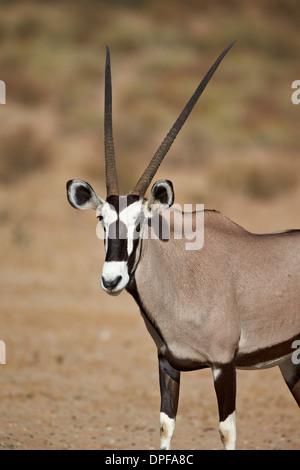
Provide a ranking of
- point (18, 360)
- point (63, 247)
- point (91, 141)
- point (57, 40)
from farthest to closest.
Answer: point (57, 40) < point (91, 141) < point (63, 247) < point (18, 360)

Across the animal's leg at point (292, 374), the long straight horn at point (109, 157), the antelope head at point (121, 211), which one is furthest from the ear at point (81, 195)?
the animal's leg at point (292, 374)

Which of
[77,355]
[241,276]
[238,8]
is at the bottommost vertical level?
[77,355]

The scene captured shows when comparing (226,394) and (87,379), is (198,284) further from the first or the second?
(87,379)

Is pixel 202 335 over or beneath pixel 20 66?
beneath

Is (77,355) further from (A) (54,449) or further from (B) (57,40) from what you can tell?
(B) (57,40)

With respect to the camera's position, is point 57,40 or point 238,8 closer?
point 57,40

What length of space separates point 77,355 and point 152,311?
16.6 ft

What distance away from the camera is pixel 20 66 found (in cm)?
3600

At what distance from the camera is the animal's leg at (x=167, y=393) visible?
5039 mm

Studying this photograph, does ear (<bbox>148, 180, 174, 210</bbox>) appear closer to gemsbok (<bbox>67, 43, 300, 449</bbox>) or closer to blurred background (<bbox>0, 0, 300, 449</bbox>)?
gemsbok (<bbox>67, 43, 300, 449</bbox>)

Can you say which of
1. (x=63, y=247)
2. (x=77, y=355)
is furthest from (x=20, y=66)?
(x=77, y=355)

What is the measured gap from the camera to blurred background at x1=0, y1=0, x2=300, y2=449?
765 cm

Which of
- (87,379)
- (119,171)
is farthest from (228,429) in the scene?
Answer: (119,171)

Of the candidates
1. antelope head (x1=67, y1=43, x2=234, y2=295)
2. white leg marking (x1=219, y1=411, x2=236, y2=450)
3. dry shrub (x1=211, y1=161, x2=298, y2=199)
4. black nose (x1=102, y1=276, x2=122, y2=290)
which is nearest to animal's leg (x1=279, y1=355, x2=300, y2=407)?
white leg marking (x1=219, y1=411, x2=236, y2=450)
